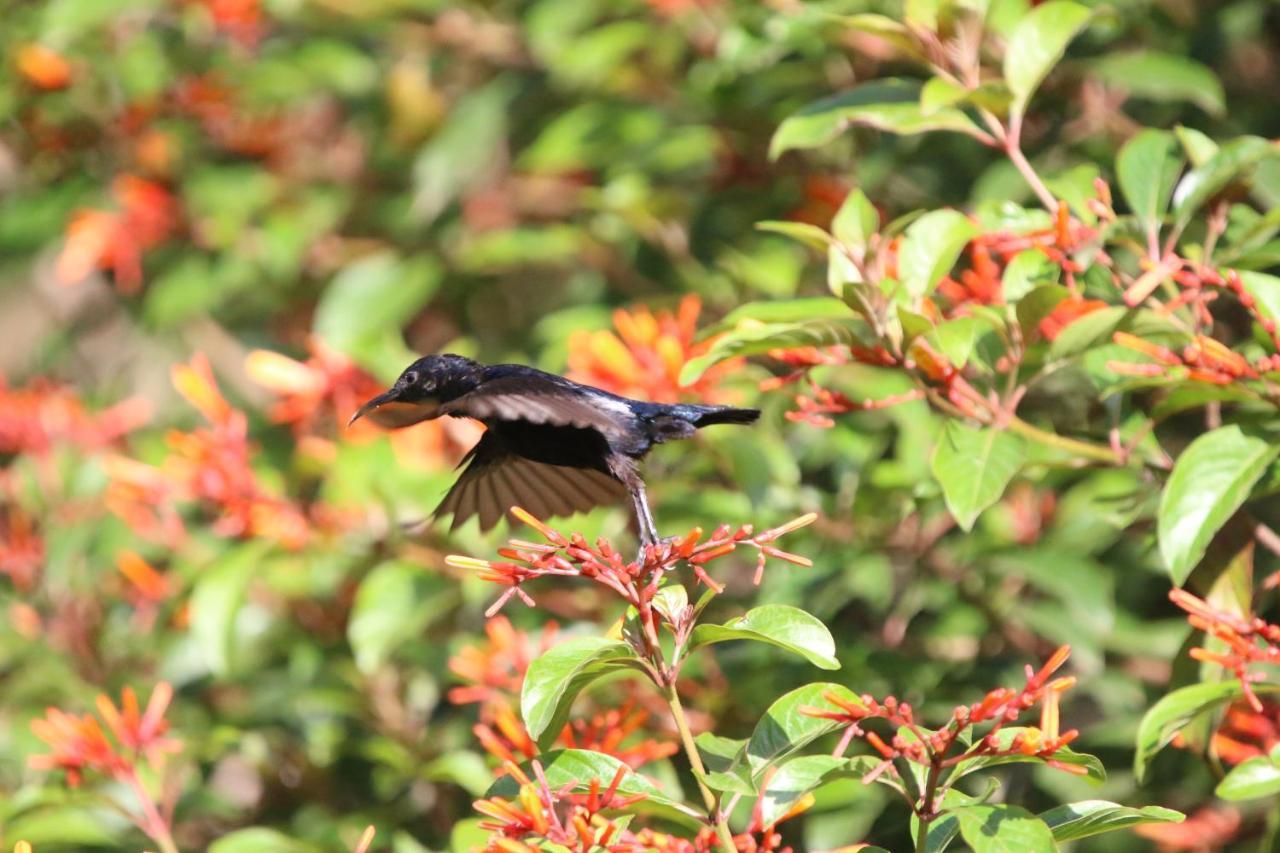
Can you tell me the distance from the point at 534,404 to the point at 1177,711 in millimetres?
641

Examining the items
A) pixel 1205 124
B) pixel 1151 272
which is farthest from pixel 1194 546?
pixel 1205 124

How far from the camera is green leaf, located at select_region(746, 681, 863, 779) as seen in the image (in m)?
1.26

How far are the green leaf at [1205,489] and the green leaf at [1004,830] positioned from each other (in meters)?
0.38

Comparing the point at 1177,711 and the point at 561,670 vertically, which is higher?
the point at 561,670

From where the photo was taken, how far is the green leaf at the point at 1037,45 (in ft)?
5.59

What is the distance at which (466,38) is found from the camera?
301 centimetres

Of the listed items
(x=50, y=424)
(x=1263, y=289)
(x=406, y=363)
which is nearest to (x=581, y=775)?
(x=1263, y=289)

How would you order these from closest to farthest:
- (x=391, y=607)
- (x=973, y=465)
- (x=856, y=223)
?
(x=973, y=465), (x=856, y=223), (x=391, y=607)

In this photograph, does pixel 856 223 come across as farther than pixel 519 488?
No

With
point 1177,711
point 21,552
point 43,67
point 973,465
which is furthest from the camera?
point 43,67

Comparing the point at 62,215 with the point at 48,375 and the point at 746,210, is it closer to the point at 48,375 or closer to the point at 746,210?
the point at 48,375

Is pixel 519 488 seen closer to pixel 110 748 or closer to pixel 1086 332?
pixel 110 748

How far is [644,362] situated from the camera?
6.50 feet

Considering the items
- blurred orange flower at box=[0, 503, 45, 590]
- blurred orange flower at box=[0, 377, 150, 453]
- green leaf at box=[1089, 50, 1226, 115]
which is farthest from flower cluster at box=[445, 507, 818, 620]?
blurred orange flower at box=[0, 377, 150, 453]
